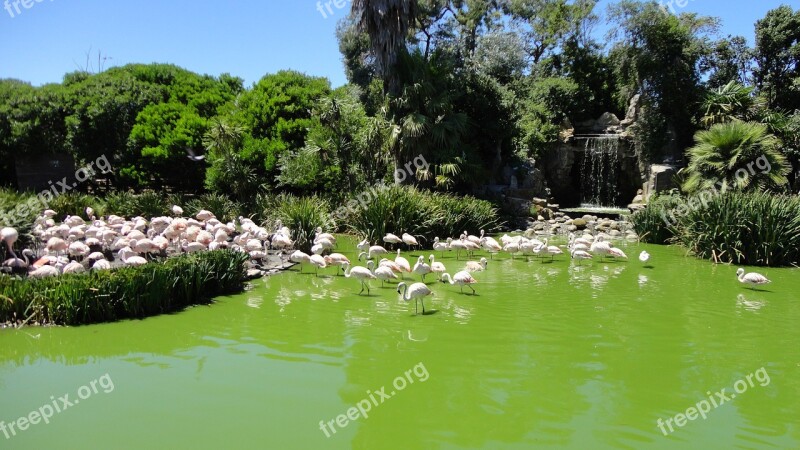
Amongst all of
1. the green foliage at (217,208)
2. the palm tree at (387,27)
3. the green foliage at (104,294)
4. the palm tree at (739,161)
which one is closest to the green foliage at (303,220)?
the green foliage at (217,208)

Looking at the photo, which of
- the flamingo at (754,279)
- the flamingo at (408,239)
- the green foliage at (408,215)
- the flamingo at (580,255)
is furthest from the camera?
the green foliage at (408,215)

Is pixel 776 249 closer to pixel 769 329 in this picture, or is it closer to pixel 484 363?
pixel 769 329

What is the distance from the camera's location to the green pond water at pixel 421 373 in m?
5.55

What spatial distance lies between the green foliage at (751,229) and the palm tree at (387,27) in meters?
13.0

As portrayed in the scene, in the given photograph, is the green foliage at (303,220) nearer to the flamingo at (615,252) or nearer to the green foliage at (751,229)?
the flamingo at (615,252)

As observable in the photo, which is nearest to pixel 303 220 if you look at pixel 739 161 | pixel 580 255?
pixel 580 255

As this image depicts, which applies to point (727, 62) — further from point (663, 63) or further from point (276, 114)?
point (276, 114)

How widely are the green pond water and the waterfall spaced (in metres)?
17.5

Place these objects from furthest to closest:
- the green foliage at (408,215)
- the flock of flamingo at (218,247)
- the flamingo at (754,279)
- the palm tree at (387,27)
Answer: the palm tree at (387,27)
the green foliage at (408,215)
the flamingo at (754,279)
the flock of flamingo at (218,247)

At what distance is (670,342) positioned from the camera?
26.4 ft

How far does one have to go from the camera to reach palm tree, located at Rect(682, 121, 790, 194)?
58.3 feet

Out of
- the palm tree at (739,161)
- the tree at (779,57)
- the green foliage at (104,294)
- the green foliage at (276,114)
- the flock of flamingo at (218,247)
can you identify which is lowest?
the green foliage at (104,294)

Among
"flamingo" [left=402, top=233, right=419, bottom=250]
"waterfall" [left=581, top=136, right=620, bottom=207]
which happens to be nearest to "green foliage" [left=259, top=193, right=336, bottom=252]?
"flamingo" [left=402, top=233, right=419, bottom=250]

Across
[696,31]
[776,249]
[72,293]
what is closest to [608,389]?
[72,293]
